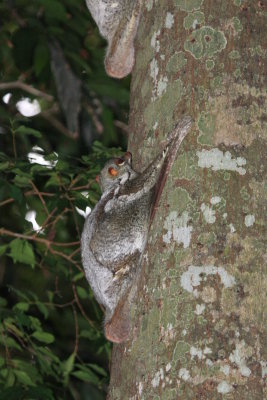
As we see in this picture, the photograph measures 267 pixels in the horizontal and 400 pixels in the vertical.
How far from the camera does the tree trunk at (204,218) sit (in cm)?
174

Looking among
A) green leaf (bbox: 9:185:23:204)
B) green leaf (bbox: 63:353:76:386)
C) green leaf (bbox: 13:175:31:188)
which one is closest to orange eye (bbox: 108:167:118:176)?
green leaf (bbox: 9:185:23:204)

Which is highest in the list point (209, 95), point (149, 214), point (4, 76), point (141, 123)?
point (209, 95)

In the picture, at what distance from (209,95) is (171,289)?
657 mm

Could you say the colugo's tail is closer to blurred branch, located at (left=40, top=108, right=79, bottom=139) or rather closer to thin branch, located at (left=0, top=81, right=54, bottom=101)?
thin branch, located at (left=0, top=81, right=54, bottom=101)

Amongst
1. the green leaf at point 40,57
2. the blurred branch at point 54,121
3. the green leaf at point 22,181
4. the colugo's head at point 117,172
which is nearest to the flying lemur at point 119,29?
the colugo's head at point 117,172

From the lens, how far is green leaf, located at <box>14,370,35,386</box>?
3439mm

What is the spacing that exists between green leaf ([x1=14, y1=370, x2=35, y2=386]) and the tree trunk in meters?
1.50

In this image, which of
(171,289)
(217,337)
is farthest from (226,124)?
(217,337)

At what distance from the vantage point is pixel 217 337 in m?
1.74

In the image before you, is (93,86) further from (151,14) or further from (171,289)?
(171,289)

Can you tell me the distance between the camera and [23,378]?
3438mm

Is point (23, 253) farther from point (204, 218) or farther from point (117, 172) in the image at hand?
point (204, 218)

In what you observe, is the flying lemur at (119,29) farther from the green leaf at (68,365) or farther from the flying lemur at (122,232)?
the green leaf at (68,365)

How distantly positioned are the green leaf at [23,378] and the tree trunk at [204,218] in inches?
59.1
